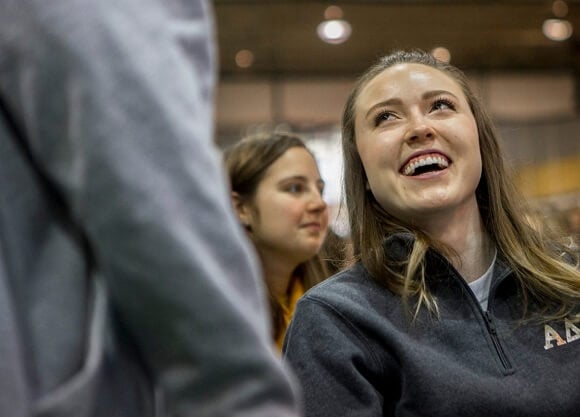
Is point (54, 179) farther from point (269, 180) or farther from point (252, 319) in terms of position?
point (269, 180)

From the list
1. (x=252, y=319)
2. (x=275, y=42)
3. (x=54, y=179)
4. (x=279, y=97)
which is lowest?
(x=279, y=97)

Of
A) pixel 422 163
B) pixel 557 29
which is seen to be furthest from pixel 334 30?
pixel 422 163

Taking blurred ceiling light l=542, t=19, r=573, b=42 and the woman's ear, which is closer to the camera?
the woman's ear

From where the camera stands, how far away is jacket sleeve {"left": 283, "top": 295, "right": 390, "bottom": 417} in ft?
4.91

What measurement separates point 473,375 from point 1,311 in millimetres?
1088

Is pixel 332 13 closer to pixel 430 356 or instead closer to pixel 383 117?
pixel 383 117

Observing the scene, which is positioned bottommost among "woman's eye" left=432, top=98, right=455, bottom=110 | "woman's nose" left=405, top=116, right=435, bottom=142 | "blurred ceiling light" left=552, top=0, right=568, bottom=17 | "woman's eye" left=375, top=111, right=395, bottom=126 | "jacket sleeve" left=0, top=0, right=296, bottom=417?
"blurred ceiling light" left=552, top=0, right=568, bottom=17

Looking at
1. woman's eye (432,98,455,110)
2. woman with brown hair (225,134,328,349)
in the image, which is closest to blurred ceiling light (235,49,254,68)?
woman with brown hair (225,134,328,349)

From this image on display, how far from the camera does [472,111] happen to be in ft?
6.46

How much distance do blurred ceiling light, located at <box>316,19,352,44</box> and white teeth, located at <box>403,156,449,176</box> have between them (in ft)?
24.0

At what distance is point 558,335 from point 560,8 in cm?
760

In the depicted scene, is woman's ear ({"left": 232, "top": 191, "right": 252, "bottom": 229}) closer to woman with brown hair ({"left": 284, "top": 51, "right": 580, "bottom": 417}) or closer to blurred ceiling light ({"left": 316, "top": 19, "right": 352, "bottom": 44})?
woman with brown hair ({"left": 284, "top": 51, "right": 580, "bottom": 417})

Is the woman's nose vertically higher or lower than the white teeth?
higher

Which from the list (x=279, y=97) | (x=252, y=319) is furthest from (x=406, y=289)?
(x=279, y=97)
